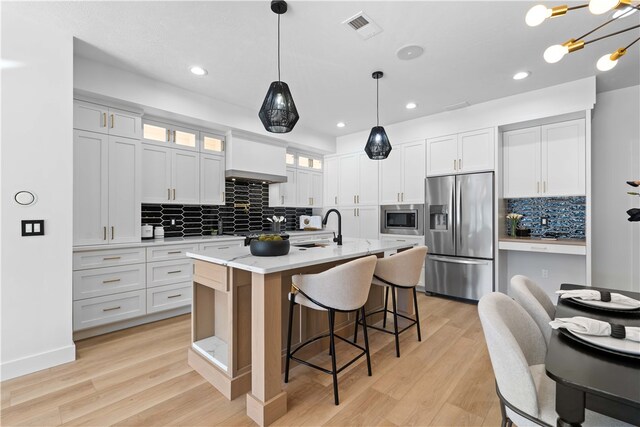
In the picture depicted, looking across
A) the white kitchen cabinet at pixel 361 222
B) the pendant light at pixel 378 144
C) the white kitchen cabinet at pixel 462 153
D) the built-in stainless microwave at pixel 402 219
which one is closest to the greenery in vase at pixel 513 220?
the white kitchen cabinet at pixel 462 153

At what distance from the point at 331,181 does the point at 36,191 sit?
4.27 m

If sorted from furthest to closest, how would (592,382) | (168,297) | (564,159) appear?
(564,159) → (168,297) → (592,382)

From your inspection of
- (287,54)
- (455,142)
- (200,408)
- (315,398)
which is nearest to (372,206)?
(455,142)

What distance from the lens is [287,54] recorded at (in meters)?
2.74

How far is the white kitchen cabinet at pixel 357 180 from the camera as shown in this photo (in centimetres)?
512

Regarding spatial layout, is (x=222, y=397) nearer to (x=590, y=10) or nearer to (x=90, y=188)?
(x=90, y=188)

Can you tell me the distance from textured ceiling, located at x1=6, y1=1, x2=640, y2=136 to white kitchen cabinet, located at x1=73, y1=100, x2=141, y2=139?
49 cm

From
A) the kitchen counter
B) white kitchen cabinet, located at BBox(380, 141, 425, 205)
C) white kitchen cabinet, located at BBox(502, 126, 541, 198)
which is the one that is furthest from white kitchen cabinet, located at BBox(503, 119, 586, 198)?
white kitchen cabinet, located at BBox(380, 141, 425, 205)

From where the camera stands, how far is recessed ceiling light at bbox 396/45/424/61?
263 centimetres

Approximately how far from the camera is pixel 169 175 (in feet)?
12.1

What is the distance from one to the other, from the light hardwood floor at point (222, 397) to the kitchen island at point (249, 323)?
113mm

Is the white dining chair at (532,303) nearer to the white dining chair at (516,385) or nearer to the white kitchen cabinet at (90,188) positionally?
the white dining chair at (516,385)

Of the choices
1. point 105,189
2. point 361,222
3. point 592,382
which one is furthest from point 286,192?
point 592,382

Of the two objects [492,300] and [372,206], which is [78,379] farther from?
[372,206]
